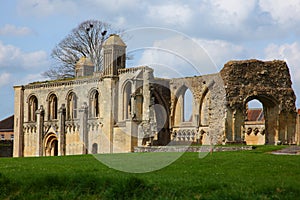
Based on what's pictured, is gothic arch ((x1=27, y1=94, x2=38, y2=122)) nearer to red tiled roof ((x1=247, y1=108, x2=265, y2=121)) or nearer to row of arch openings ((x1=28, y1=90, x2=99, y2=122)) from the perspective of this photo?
row of arch openings ((x1=28, y1=90, x2=99, y2=122))

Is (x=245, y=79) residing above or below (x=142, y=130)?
above

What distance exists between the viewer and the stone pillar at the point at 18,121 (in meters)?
57.2

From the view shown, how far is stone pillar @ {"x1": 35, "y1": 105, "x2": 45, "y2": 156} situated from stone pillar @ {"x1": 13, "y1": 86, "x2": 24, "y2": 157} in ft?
7.83

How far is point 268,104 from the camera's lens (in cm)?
4069

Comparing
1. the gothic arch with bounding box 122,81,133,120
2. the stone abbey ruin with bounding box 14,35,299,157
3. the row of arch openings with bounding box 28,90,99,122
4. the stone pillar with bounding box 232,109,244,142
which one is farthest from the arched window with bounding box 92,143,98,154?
the stone pillar with bounding box 232,109,244,142

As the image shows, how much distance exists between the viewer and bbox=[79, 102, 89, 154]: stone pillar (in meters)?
51.0

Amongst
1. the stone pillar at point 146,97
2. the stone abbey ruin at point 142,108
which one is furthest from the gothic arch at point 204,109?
the stone pillar at point 146,97

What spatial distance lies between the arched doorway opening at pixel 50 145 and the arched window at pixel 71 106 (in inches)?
93.4

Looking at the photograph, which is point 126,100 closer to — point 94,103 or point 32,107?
point 94,103

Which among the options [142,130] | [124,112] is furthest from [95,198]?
[124,112]

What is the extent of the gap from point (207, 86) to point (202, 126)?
3.15 m

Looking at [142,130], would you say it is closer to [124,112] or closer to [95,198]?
[124,112]

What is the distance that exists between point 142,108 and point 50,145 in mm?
12528

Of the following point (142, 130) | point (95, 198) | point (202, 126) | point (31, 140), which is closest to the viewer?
point (95, 198)
